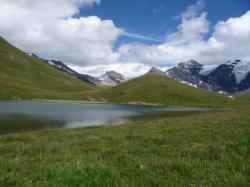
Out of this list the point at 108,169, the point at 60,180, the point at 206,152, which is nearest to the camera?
the point at 60,180

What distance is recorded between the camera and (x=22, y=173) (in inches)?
358

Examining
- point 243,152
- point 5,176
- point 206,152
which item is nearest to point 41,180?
point 5,176

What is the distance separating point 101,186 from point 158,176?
6.41 feet

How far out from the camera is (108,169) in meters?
9.09

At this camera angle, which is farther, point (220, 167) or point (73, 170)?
point (220, 167)

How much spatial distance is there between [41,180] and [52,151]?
6.74 meters

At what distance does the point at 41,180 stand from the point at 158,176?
3.48 m

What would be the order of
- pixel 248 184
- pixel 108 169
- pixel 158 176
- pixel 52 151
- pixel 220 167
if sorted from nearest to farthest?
pixel 248 184 → pixel 158 176 → pixel 108 169 → pixel 220 167 → pixel 52 151

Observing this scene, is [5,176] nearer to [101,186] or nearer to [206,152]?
[101,186]

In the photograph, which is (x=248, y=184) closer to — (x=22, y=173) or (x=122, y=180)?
(x=122, y=180)

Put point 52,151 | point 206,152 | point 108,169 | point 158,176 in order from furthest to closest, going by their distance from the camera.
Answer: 1. point 52,151
2. point 206,152
3. point 108,169
4. point 158,176

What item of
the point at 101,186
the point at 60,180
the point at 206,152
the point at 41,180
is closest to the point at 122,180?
the point at 101,186

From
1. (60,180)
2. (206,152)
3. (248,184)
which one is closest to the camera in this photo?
(248,184)

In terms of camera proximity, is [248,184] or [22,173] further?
[22,173]
